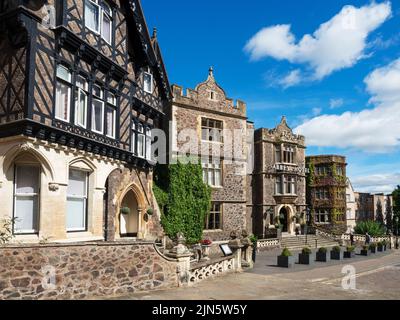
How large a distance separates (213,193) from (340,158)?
23.0 metres

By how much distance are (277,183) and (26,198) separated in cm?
2818

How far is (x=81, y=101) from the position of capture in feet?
46.8

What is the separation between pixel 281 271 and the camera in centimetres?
1895

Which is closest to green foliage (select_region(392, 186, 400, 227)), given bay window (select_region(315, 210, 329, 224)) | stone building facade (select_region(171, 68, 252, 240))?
bay window (select_region(315, 210, 329, 224))

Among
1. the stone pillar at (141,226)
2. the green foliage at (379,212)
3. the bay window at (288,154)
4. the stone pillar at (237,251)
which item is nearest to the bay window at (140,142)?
the stone pillar at (141,226)

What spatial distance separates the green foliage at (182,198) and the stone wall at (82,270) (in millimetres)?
9840

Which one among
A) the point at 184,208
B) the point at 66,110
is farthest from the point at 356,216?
the point at 66,110

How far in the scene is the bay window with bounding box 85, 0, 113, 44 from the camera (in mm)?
14688

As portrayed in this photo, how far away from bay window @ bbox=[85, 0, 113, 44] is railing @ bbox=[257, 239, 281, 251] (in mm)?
20146

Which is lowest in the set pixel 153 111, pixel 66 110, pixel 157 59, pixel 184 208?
pixel 184 208

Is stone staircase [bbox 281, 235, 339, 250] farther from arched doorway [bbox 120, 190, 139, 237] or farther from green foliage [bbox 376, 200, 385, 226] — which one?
green foliage [bbox 376, 200, 385, 226]

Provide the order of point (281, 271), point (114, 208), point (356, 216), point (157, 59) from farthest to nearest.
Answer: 1. point (356, 216)
2. point (157, 59)
3. point (281, 271)
4. point (114, 208)
